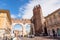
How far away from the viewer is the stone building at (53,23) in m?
30.6

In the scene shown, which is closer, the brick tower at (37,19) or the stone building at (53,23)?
the stone building at (53,23)

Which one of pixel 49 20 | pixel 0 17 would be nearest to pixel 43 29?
pixel 49 20

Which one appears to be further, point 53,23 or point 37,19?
point 37,19

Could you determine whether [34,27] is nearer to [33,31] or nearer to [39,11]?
[33,31]

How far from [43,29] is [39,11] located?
6526mm

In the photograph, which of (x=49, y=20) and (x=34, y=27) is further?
(x=34, y=27)

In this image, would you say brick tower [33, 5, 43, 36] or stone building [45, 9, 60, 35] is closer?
stone building [45, 9, 60, 35]

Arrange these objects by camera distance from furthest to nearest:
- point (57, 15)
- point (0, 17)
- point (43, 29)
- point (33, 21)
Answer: point (33, 21), point (43, 29), point (57, 15), point (0, 17)

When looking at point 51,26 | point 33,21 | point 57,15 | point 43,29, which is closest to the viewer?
point 57,15

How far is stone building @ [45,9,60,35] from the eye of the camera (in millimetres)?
30611

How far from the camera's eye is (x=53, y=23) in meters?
33.1

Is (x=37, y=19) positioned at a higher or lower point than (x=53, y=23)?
higher

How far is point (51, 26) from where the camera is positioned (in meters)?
33.7

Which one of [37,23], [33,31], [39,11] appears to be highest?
[39,11]
